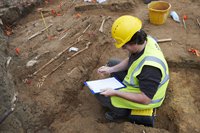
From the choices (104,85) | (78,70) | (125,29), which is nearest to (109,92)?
(104,85)

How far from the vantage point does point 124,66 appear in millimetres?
4168

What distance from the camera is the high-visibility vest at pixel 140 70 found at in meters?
3.30

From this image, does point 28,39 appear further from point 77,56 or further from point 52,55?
point 77,56

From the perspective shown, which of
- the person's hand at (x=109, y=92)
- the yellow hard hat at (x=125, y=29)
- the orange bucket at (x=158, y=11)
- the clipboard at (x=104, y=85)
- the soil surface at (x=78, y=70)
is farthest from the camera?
the orange bucket at (x=158, y=11)

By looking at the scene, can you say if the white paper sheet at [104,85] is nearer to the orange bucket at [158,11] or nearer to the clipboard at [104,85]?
the clipboard at [104,85]

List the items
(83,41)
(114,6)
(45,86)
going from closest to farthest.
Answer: (45,86) → (83,41) → (114,6)

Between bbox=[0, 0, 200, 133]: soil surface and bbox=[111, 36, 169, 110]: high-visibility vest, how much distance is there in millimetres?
294

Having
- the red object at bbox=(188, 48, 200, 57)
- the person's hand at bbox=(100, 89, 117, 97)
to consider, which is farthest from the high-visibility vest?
the red object at bbox=(188, 48, 200, 57)

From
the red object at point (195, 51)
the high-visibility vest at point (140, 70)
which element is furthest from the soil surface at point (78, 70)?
the high-visibility vest at point (140, 70)

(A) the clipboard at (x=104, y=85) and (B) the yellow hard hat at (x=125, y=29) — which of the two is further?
(A) the clipboard at (x=104, y=85)

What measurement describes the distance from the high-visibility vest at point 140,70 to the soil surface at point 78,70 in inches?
11.6

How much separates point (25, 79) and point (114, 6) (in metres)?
3.23

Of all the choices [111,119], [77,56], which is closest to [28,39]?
[77,56]

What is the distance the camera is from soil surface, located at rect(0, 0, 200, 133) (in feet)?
12.9
